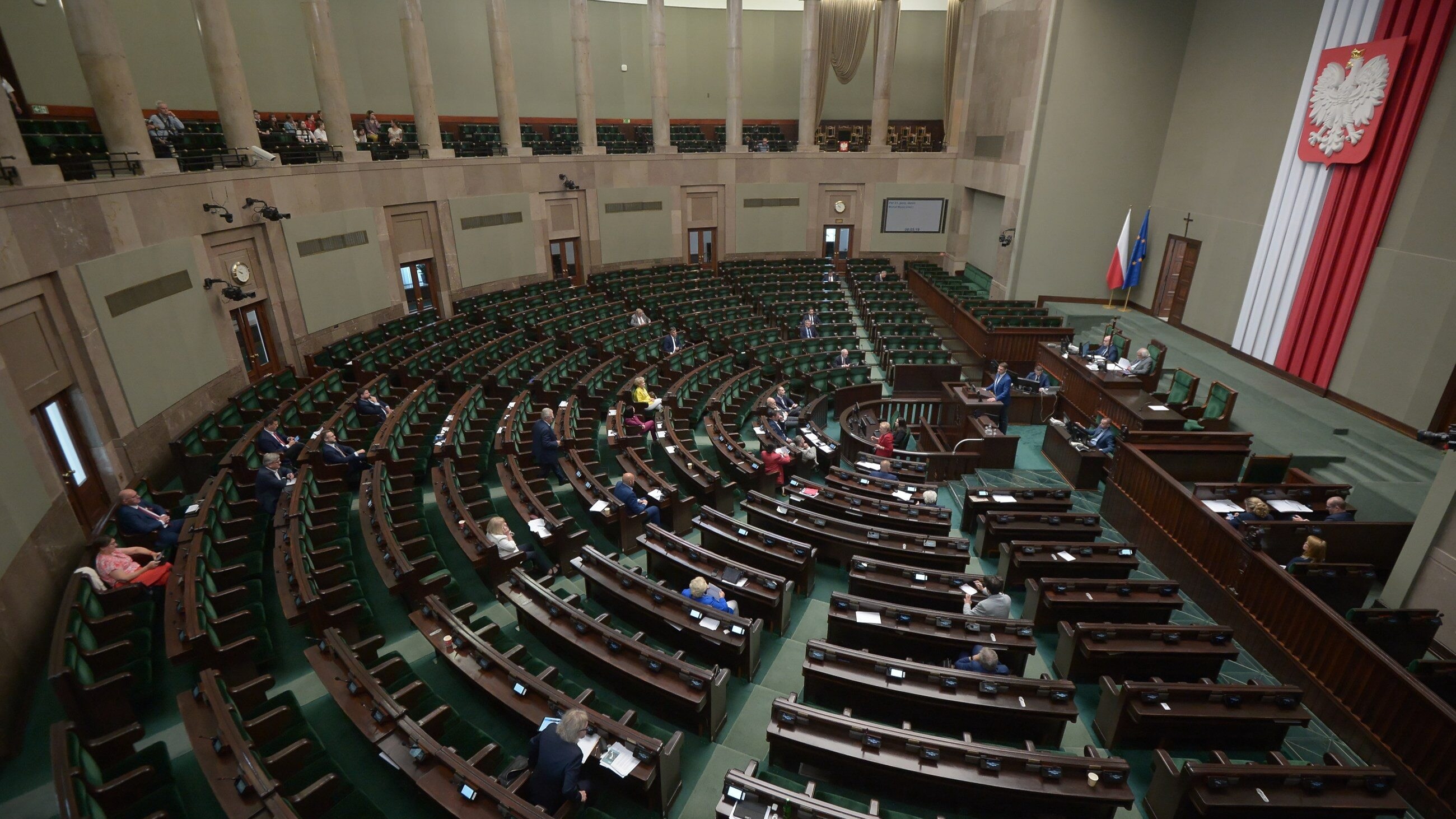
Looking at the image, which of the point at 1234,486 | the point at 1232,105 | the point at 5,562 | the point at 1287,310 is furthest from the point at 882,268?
the point at 5,562

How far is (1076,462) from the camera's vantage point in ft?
31.4

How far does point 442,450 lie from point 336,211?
7.36 meters

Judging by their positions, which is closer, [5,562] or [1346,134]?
[5,562]

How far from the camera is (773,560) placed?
659cm

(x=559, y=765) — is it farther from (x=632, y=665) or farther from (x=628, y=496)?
(x=628, y=496)

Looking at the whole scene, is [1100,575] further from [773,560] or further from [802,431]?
[802,431]

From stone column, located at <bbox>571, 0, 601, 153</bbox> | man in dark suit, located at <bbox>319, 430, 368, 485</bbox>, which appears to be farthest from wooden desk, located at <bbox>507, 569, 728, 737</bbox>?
stone column, located at <bbox>571, 0, 601, 153</bbox>

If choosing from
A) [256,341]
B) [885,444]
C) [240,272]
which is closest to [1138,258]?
[885,444]

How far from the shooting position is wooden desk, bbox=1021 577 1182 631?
19.9 feet

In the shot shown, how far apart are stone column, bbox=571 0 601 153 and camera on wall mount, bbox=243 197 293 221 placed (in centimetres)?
862

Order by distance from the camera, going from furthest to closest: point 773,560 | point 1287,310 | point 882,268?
point 882,268, point 1287,310, point 773,560

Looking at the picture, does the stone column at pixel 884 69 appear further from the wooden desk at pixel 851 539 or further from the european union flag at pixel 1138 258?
the wooden desk at pixel 851 539

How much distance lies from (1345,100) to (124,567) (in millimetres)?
16813

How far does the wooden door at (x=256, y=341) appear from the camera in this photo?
10781 mm
